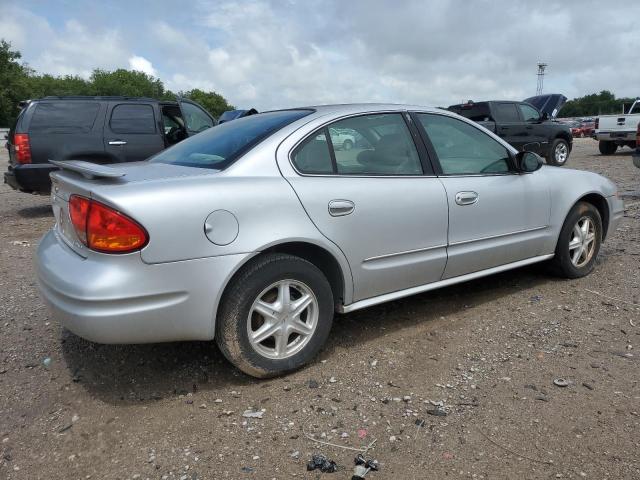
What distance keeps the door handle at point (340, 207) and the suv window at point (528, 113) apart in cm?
1249

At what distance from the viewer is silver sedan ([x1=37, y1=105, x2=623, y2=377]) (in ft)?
8.15

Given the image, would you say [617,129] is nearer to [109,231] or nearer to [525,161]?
[525,161]

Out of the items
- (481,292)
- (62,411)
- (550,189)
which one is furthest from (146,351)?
(550,189)

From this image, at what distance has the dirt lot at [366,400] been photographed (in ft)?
7.44

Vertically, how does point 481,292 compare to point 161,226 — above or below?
below

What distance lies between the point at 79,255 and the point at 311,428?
4.69ft

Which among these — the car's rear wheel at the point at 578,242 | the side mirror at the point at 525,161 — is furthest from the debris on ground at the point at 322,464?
the car's rear wheel at the point at 578,242

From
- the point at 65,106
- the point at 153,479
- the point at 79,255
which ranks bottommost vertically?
the point at 153,479

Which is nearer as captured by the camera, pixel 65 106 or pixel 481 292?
pixel 481 292

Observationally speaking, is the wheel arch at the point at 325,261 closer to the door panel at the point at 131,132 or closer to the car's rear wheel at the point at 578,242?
the car's rear wheel at the point at 578,242

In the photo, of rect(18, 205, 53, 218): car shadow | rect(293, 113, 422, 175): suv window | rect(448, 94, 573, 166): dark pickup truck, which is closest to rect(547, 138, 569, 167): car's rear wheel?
rect(448, 94, 573, 166): dark pickup truck

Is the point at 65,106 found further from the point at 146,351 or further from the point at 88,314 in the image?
the point at 88,314

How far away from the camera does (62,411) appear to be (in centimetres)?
269

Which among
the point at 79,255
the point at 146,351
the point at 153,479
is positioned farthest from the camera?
the point at 146,351
